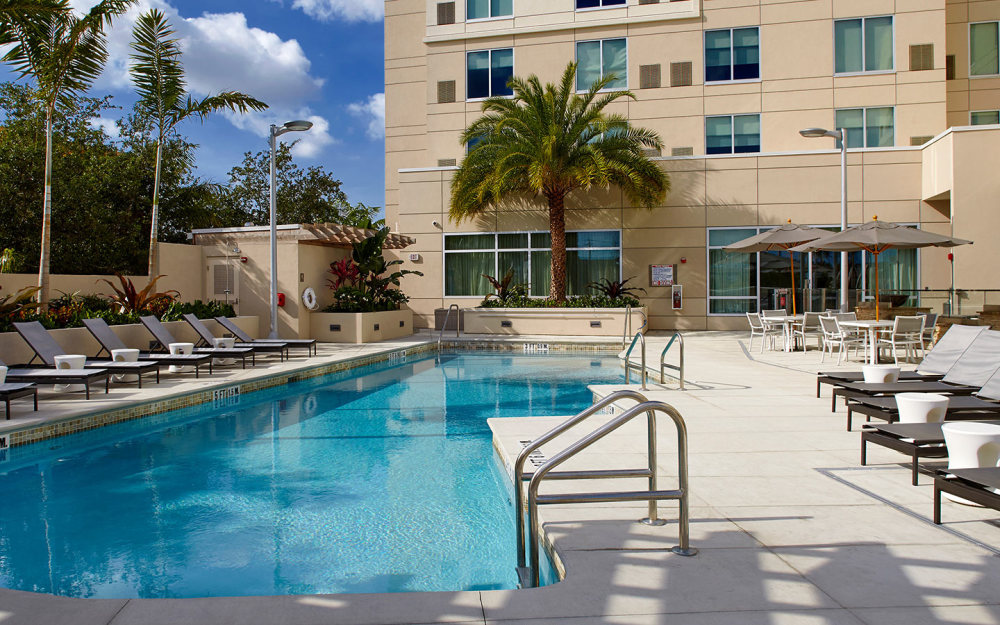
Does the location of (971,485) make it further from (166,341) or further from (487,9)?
(487,9)

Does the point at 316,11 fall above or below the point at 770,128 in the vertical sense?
above

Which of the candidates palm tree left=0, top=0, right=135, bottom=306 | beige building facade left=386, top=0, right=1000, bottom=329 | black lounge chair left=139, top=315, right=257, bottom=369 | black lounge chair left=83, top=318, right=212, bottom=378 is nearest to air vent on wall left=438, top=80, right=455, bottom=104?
beige building facade left=386, top=0, right=1000, bottom=329

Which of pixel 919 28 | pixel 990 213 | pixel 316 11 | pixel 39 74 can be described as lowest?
pixel 990 213

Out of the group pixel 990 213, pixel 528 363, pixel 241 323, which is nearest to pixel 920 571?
pixel 528 363

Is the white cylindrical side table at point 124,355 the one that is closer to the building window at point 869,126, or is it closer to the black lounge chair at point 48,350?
the black lounge chair at point 48,350

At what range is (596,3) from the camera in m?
22.5

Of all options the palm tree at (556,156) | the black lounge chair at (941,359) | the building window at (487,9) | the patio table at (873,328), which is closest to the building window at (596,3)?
the building window at (487,9)

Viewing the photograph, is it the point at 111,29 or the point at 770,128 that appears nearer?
the point at 111,29

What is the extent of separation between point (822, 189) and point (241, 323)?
55.3ft

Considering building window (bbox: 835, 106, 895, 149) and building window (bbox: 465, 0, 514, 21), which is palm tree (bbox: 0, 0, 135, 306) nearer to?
building window (bbox: 465, 0, 514, 21)

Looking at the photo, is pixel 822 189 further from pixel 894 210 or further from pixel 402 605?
pixel 402 605

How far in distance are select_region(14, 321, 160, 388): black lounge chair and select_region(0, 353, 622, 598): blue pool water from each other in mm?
1371

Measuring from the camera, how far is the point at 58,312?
493 inches

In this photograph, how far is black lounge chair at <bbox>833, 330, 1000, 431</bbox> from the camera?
21.5 ft
